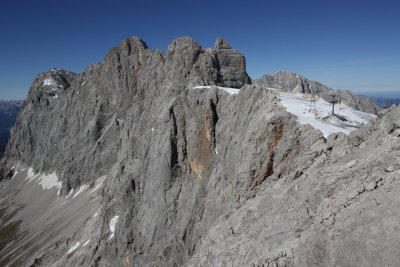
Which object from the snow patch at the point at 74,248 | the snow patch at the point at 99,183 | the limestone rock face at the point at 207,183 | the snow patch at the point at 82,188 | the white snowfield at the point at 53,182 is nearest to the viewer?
the limestone rock face at the point at 207,183

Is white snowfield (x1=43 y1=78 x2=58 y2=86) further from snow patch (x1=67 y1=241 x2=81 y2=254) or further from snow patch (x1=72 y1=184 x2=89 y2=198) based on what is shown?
snow patch (x1=67 y1=241 x2=81 y2=254)

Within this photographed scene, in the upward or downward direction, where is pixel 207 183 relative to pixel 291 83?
downward

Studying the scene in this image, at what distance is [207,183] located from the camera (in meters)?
35.8

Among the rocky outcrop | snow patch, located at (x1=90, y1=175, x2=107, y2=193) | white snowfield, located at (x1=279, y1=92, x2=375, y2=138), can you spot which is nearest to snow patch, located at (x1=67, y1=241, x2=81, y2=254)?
snow patch, located at (x1=90, y1=175, x2=107, y2=193)

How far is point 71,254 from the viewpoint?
60.0 metres

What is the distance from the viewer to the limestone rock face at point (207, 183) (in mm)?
10609

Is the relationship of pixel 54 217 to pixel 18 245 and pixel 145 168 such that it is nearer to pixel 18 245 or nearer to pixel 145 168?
pixel 18 245

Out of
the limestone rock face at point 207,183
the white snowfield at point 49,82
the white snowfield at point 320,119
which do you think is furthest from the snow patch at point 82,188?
the white snowfield at point 49,82

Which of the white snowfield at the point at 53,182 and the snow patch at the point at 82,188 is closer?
the white snowfield at the point at 53,182

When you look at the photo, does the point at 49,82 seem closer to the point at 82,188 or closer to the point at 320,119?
the point at 82,188

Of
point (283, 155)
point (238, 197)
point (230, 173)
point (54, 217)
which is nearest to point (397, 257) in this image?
point (283, 155)

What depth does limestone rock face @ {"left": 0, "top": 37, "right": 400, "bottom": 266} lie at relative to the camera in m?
10.6

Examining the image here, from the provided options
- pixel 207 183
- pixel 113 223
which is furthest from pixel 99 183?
pixel 207 183

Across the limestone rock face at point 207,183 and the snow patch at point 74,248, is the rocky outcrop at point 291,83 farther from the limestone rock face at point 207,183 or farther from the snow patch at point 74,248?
the snow patch at point 74,248
